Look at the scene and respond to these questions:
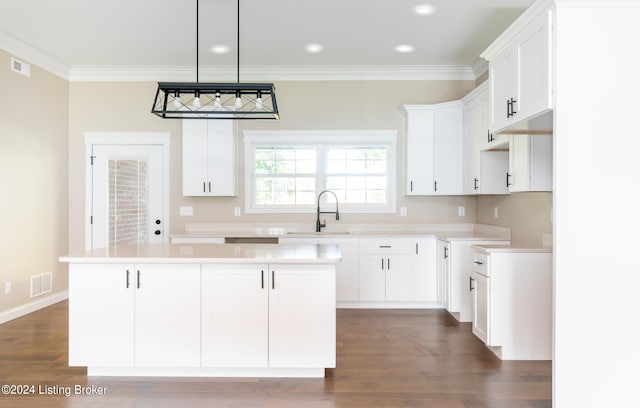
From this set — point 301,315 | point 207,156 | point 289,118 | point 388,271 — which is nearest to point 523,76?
point 301,315

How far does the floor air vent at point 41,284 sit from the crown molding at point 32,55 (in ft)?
7.82

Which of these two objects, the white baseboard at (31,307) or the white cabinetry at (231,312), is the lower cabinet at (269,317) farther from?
the white baseboard at (31,307)

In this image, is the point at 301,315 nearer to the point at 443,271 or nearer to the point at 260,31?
the point at 443,271

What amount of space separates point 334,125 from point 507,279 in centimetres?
296

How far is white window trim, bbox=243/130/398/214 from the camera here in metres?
5.59

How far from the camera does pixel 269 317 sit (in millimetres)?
3031

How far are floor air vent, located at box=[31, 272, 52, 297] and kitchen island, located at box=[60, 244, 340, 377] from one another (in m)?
2.36

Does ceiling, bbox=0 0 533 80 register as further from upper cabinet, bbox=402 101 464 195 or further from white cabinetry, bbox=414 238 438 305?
white cabinetry, bbox=414 238 438 305

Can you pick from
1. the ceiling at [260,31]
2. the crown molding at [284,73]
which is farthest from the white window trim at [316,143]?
the ceiling at [260,31]

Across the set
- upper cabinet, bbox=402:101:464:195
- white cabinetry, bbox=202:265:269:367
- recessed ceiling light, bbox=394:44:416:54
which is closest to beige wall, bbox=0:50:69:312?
white cabinetry, bbox=202:265:269:367

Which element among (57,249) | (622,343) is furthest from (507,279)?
(57,249)

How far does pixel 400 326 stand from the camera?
434 cm

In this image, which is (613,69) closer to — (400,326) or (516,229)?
(516,229)

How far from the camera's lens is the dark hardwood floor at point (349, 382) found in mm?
2703
